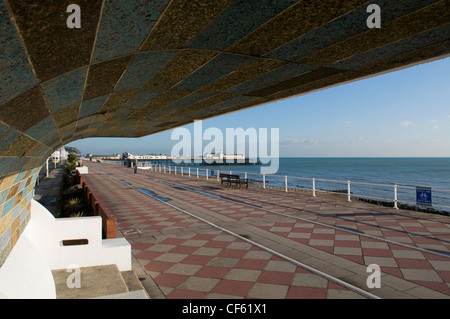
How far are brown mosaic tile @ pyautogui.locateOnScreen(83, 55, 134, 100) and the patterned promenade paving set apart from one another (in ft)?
9.56

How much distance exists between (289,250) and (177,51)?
4.77 meters

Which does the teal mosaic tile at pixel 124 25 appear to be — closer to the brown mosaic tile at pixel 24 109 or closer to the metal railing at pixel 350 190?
the brown mosaic tile at pixel 24 109

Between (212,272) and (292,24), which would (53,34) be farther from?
(212,272)

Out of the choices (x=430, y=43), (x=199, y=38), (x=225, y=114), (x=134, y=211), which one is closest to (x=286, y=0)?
(x=199, y=38)

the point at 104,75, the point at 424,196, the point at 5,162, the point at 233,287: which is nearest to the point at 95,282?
the point at 233,287

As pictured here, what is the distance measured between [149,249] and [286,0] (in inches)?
216

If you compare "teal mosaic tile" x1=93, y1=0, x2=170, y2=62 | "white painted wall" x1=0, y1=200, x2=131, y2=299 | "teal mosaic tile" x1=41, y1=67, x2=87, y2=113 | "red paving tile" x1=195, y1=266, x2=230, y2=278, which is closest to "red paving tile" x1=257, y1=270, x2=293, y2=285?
"red paving tile" x1=195, y1=266, x2=230, y2=278

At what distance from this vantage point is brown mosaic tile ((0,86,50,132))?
1454 millimetres

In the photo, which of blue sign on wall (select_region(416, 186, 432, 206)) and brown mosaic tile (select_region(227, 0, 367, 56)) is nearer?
brown mosaic tile (select_region(227, 0, 367, 56))

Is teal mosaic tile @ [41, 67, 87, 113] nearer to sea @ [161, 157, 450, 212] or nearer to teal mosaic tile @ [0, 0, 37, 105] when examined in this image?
teal mosaic tile @ [0, 0, 37, 105]

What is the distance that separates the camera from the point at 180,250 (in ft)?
18.4

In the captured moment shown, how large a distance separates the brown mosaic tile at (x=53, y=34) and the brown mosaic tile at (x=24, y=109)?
0.54 feet

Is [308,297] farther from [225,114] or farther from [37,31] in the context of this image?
[37,31]

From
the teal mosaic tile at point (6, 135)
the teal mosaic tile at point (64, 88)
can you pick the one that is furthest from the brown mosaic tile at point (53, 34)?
the teal mosaic tile at point (6, 135)
